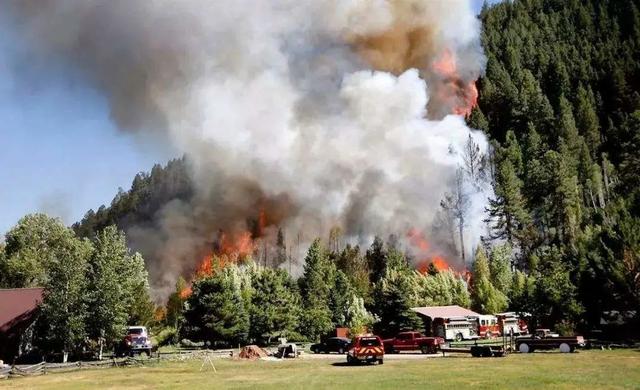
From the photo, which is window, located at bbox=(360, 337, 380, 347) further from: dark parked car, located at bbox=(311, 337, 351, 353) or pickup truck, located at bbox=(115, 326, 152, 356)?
pickup truck, located at bbox=(115, 326, 152, 356)

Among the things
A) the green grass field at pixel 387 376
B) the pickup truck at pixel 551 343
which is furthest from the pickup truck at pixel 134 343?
the pickup truck at pixel 551 343

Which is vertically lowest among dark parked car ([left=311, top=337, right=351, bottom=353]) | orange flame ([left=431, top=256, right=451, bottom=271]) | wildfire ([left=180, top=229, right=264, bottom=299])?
dark parked car ([left=311, top=337, right=351, bottom=353])

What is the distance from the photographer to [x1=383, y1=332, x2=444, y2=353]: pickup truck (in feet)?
162

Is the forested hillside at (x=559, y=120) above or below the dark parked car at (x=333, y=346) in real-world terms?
above

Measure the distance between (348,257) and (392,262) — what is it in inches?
564

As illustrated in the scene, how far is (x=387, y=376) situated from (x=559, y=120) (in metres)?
118

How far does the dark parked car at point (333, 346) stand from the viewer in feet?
176

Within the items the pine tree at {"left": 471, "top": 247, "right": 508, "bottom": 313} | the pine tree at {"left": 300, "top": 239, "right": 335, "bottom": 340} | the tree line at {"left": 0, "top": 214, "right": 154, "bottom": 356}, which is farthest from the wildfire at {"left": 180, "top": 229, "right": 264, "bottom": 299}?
the tree line at {"left": 0, "top": 214, "right": 154, "bottom": 356}

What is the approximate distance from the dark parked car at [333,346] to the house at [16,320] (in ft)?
94.7

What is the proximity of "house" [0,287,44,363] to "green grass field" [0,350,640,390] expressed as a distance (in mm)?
21029

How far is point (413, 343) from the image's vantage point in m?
51.0

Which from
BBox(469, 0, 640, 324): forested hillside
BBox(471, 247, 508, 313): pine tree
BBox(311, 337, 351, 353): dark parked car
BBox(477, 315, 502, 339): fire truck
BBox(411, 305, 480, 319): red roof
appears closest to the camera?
BBox(311, 337, 351, 353): dark parked car

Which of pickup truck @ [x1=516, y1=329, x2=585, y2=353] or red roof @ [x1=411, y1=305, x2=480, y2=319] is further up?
red roof @ [x1=411, y1=305, x2=480, y2=319]

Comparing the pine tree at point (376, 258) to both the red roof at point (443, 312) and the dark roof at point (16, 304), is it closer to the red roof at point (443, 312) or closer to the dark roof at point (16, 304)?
the red roof at point (443, 312)
